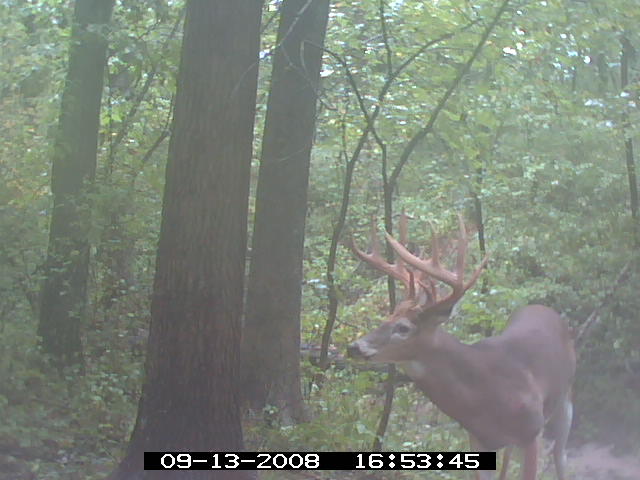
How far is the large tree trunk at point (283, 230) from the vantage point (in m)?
10.3

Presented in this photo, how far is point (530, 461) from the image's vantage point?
27.8 feet

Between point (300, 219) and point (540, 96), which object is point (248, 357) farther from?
point (540, 96)

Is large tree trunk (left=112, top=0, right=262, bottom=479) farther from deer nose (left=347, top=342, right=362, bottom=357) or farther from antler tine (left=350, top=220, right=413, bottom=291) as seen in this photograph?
antler tine (left=350, top=220, right=413, bottom=291)

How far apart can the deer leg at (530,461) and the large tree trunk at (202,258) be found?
2239mm

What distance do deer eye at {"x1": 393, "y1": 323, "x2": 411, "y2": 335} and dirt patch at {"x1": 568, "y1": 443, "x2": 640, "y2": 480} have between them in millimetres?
4031

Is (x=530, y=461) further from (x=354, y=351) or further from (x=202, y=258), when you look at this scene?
(x=202, y=258)

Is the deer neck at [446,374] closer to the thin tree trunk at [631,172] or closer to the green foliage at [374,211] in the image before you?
the green foliage at [374,211]

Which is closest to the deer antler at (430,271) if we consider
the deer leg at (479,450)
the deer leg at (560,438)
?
the deer leg at (479,450)

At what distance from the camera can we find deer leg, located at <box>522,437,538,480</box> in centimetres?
847

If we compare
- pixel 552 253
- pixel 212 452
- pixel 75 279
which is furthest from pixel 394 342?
pixel 552 253

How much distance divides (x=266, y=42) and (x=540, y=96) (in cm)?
394

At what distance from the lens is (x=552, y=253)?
44.3 feet
